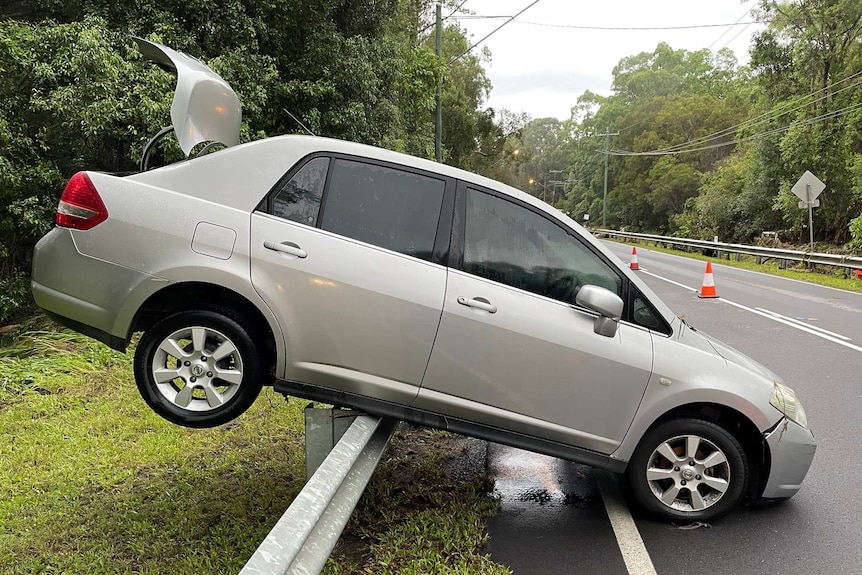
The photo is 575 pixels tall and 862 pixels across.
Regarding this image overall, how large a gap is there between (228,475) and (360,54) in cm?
1008

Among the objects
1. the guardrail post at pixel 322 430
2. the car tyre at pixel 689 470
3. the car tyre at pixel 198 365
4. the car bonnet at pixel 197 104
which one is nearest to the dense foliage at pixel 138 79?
the car bonnet at pixel 197 104

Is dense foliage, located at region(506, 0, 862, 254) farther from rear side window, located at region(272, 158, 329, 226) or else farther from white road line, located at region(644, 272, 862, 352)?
rear side window, located at region(272, 158, 329, 226)

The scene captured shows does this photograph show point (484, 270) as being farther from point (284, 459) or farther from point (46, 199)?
point (46, 199)

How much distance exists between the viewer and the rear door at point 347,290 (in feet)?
10.6

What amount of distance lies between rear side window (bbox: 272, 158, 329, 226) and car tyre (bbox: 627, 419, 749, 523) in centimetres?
240

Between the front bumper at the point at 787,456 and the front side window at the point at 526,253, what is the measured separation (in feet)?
4.19

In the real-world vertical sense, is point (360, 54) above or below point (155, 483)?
above

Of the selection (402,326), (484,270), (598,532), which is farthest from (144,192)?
(598,532)

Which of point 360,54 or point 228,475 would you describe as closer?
point 228,475

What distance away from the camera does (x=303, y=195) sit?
3.40 metres

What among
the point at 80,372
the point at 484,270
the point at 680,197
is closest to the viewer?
the point at 484,270

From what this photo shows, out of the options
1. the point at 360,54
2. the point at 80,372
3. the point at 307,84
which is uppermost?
the point at 360,54

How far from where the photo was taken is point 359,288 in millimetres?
3225

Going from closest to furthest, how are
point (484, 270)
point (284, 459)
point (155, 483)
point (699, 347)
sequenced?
point (484, 270) → point (699, 347) → point (155, 483) → point (284, 459)
